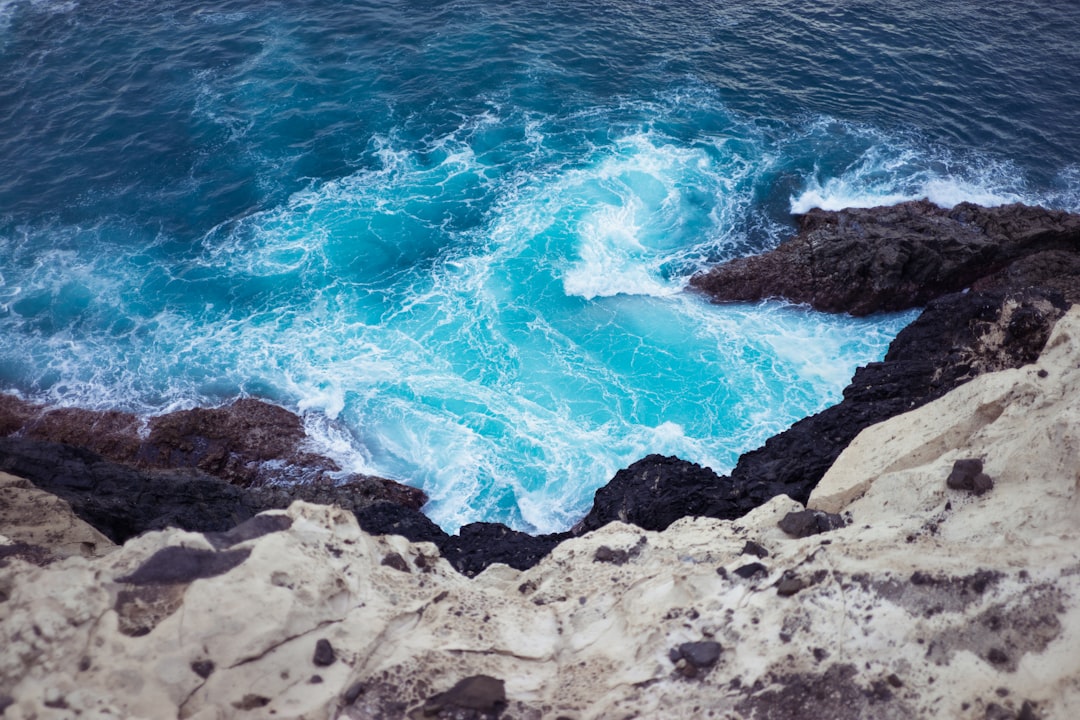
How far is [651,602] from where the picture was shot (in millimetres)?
14383

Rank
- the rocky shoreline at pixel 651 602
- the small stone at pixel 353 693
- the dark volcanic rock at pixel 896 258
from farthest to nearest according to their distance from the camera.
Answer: the dark volcanic rock at pixel 896 258 → the small stone at pixel 353 693 → the rocky shoreline at pixel 651 602

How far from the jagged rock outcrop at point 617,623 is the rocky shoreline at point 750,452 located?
4.95 meters

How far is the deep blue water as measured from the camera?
32.0 metres

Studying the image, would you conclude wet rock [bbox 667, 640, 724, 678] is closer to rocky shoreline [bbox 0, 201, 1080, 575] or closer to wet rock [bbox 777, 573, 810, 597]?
wet rock [bbox 777, 573, 810, 597]

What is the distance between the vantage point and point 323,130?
149 feet

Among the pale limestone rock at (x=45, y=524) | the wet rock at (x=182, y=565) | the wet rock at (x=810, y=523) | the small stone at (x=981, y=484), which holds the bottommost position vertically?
the pale limestone rock at (x=45, y=524)

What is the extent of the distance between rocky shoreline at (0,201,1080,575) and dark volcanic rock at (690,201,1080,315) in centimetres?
7

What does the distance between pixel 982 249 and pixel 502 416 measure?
2379 cm

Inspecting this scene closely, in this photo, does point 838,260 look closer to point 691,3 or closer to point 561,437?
point 561,437

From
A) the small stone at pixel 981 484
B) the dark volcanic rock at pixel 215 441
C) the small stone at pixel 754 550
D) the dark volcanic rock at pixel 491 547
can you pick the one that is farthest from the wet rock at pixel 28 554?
the small stone at pixel 981 484

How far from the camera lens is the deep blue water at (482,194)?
32031 millimetres

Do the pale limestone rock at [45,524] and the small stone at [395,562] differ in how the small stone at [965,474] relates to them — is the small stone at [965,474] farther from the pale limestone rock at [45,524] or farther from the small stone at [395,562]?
the pale limestone rock at [45,524]

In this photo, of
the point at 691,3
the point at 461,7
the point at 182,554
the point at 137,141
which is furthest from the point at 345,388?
the point at 691,3

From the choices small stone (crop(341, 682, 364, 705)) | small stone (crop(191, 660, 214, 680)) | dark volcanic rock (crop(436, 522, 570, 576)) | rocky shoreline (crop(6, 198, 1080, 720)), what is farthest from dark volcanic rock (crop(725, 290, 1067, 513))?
small stone (crop(191, 660, 214, 680))
